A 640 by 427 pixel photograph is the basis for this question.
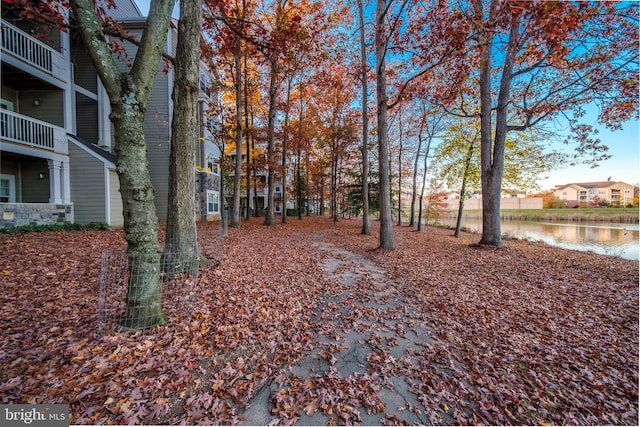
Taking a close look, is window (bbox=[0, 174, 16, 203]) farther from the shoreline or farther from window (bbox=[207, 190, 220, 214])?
the shoreline

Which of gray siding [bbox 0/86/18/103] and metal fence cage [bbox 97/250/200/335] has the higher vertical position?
gray siding [bbox 0/86/18/103]

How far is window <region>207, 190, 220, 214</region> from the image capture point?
15.4m

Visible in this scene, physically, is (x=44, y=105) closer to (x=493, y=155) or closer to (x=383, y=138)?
(x=383, y=138)

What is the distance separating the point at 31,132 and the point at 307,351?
39.8ft

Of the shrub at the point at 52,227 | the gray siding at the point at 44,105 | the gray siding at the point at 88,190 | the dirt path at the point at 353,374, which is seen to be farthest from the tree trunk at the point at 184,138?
the gray siding at the point at 44,105

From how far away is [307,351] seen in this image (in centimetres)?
271

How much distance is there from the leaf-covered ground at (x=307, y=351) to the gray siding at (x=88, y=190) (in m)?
5.82

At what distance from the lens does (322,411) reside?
1.96 metres

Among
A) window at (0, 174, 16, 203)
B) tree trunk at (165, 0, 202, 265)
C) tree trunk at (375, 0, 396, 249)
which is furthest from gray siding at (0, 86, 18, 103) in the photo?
tree trunk at (375, 0, 396, 249)

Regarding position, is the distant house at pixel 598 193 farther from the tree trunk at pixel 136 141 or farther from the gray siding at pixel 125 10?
the gray siding at pixel 125 10

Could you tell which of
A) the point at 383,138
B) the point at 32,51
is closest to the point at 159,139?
the point at 32,51

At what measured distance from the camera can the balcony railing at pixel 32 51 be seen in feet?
25.7

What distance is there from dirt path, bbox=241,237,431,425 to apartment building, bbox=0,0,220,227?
789 cm

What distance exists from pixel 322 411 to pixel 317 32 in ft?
30.7
